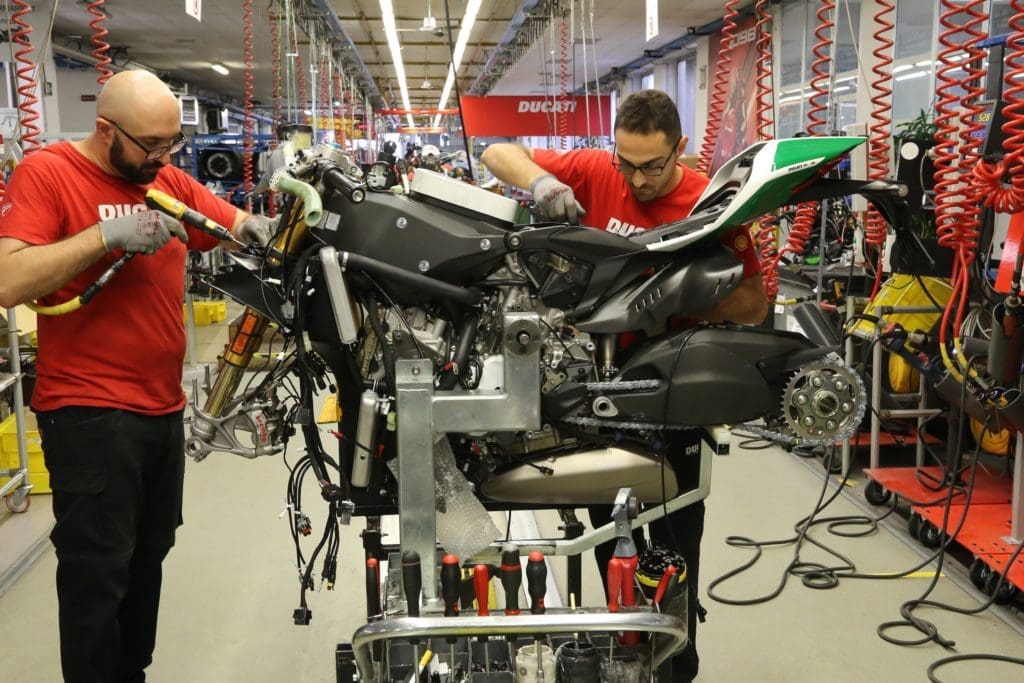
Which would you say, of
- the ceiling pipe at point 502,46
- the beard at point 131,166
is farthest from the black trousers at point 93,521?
the ceiling pipe at point 502,46

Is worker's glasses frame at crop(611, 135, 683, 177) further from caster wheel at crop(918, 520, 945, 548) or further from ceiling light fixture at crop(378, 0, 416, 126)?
ceiling light fixture at crop(378, 0, 416, 126)

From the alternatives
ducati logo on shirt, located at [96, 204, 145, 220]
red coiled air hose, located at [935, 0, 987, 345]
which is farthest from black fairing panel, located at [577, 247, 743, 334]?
red coiled air hose, located at [935, 0, 987, 345]

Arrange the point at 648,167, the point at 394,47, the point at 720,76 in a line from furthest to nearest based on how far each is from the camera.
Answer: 1. the point at 394,47
2. the point at 720,76
3. the point at 648,167

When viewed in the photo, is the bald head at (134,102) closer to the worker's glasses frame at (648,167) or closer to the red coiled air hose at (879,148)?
the worker's glasses frame at (648,167)

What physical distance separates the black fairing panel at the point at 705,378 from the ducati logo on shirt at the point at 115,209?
1.24 meters

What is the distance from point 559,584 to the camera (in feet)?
11.3

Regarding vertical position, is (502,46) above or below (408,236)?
above

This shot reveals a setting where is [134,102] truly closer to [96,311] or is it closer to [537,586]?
[96,311]

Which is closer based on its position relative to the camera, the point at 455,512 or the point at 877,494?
the point at 455,512

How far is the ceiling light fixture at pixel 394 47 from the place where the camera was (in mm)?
8359

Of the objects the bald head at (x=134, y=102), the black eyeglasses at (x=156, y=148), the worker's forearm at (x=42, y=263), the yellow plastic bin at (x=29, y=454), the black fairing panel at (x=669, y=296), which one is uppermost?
the bald head at (x=134, y=102)

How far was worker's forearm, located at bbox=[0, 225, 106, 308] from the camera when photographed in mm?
1833

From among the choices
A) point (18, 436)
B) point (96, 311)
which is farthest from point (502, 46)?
point (96, 311)

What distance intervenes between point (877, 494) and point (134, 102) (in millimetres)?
3773
